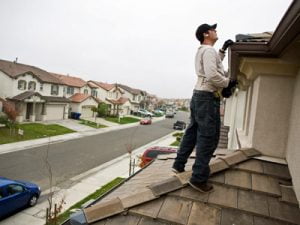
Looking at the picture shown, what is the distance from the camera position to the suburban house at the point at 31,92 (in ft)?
99.0

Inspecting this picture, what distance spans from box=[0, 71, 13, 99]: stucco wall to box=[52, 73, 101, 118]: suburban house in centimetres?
941

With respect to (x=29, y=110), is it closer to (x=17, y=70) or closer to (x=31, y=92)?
(x=31, y=92)

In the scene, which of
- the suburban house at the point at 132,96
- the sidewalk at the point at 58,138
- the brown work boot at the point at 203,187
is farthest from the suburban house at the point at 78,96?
the brown work boot at the point at 203,187

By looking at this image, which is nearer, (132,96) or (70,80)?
(70,80)

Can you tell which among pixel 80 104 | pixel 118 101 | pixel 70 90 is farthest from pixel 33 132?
pixel 118 101

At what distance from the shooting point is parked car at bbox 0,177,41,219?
9.52 metres

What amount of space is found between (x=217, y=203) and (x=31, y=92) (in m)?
33.2

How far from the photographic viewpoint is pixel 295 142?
2.51 m

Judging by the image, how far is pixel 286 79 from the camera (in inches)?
117

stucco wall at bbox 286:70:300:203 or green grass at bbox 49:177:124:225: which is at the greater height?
stucco wall at bbox 286:70:300:203

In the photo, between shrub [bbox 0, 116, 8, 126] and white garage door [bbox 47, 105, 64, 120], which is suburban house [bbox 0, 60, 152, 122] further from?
shrub [bbox 0, 116, 8, 126]

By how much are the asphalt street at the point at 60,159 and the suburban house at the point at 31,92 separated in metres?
9.26

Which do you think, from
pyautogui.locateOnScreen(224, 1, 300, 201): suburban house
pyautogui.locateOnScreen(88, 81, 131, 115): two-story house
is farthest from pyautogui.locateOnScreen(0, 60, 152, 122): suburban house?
pyautogui.locateOnScreen(224, 1, 300, 201): suburban house

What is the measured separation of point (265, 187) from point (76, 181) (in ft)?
44.1
